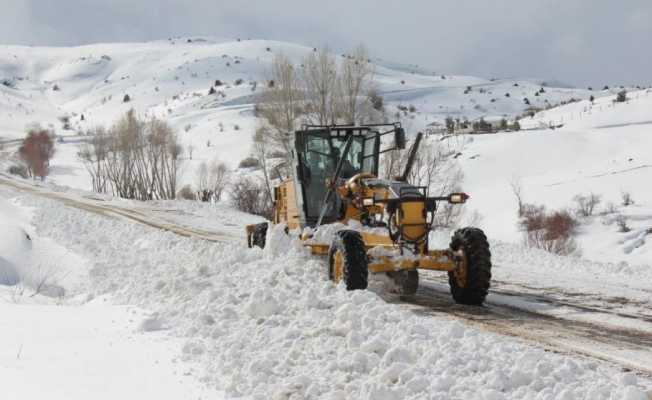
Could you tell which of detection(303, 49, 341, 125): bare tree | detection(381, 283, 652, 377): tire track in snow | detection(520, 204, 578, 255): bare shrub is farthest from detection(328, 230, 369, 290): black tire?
detection(303, 49, 341, 125): bare tree

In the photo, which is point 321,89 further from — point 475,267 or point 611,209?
point 475,267

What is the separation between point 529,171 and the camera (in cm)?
4438

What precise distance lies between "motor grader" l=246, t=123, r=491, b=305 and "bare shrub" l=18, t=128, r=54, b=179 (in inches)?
2235

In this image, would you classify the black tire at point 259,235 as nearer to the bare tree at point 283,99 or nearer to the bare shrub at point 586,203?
the bare tree at point 283,99

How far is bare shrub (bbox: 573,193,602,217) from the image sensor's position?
36.0 metres

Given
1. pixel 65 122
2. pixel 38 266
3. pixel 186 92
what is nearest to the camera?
Answer: pixel 38 266

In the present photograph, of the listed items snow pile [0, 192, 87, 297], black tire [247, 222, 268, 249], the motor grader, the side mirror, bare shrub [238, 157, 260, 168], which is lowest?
snow pile [0, 192, 87, 297]

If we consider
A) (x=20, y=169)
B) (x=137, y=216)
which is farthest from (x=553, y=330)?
(x=20, y=169)

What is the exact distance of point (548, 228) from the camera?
110 ft

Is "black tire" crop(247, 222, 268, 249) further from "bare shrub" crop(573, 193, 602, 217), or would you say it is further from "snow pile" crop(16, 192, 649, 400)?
"bare shrub" crop(573, 193, 602, 217)

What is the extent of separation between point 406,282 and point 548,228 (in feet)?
86.4

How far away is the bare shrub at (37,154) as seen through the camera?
206 feet

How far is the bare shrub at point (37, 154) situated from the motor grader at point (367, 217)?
186 feet

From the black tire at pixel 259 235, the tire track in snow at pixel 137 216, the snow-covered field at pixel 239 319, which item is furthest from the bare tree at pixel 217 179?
the black tire at pixel 259 235
